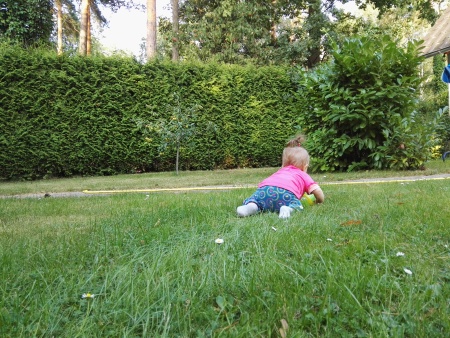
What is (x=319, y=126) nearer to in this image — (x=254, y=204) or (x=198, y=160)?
(x=198, y=160)

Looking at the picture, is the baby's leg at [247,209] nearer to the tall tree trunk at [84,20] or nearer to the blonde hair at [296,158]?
the blonde hair at [296,158]

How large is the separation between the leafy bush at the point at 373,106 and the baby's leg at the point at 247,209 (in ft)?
14.1

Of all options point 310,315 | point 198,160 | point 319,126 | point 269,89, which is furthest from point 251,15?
point 310,315

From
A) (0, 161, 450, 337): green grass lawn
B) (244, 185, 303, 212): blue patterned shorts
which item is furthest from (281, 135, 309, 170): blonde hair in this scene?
(0, 161, 450, 337): green grass lawn

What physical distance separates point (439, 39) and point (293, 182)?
12.1m

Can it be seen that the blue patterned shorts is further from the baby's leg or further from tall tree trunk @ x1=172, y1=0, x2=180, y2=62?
tall tree trunk @ x1=172, y1=0, x2=180, y2=62

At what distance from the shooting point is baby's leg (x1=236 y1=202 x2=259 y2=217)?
9.14ft

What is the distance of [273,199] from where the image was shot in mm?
3059

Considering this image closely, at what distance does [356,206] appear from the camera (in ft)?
9.61

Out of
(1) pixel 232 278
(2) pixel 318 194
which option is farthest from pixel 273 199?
(1) pixel 232 278

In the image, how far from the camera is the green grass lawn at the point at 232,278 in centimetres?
109

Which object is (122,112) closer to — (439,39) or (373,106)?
(373,106)

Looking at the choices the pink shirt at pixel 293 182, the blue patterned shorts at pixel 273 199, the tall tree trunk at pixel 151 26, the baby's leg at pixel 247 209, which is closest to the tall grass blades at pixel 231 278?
the baby's leg at pixel 247 209

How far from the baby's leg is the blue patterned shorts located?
4.2 inches
